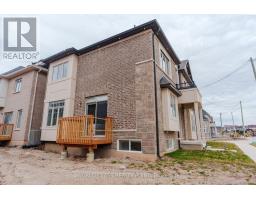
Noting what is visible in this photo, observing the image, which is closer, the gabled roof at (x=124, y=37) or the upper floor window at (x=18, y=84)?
the gabled roof at (x=124, y=37)

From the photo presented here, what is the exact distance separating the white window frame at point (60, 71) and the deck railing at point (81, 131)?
4.90 m

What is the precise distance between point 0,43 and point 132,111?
850 cm

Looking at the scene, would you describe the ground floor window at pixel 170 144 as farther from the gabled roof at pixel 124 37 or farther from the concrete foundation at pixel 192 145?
the gabled roof at pixel 124 37

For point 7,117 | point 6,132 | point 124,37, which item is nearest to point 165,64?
point 124,37

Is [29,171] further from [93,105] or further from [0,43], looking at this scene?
[0,43]

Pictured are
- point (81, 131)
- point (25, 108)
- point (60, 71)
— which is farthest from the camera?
point (25, 108)

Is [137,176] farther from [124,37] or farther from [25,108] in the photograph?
[25,108]

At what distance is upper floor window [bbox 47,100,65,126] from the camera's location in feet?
40.1

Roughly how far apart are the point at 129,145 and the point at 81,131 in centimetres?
252

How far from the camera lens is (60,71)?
43.3ft

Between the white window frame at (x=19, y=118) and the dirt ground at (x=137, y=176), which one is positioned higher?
the white window frame at (x=19, y=118)

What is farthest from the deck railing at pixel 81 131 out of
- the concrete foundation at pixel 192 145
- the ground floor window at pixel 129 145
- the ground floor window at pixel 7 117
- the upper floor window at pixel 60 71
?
the ground floor window at pixel 7 117

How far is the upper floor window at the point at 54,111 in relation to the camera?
482 inches
